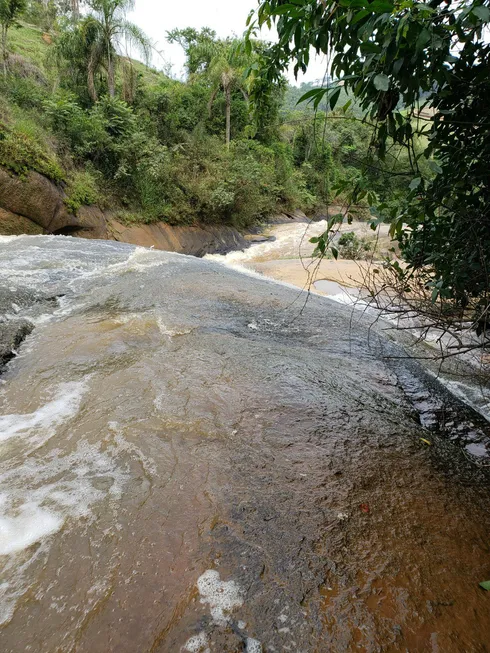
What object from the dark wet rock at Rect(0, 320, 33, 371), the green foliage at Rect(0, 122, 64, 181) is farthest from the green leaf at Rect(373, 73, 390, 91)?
the green foliage at Rect(0, 122, 64, 181)

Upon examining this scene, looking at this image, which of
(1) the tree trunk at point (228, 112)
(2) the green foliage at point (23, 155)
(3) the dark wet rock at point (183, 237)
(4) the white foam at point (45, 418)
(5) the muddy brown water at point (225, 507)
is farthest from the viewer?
(1) the tree trunk at point (228, 112)

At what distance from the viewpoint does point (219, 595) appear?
1637 millimetres

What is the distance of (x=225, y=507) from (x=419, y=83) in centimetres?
223

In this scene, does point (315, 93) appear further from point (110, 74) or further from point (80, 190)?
point (110, 74)

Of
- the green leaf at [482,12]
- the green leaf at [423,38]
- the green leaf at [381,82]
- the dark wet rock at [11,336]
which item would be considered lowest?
the dark wet rock at [11,336]

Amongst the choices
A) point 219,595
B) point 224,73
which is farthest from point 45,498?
point 224,73

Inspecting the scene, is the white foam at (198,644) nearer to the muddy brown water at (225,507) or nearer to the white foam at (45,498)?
the muddy brown water at (225,507)

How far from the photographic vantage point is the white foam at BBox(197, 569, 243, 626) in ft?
5.17

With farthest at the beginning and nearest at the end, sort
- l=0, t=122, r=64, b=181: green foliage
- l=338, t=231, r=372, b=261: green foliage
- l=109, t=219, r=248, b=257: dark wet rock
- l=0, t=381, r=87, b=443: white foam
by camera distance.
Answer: l=338, t=231, r=372, b=261: green foliage → l=109, t=219, r=248, b=257: dark wet rock → l=0, t=122, r=64, b=181: green foliage → l=0, t=381, r=87, b=443: white foam

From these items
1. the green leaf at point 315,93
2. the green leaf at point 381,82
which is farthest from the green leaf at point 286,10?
the green leaf at point 381,82

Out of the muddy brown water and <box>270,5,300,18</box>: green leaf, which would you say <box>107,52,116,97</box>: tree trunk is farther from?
<box>270,5,300,18</box>: green leaf

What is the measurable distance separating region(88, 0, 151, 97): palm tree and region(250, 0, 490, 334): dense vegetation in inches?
621

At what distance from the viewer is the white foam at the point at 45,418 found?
259cm

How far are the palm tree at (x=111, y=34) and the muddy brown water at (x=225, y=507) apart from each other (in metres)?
15.2
